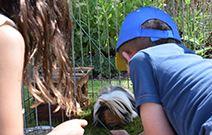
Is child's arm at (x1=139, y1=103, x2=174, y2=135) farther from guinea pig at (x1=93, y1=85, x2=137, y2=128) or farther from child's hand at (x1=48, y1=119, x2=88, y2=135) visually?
guinea pig at (x1=93, y1=85, x2=137, y2=128)

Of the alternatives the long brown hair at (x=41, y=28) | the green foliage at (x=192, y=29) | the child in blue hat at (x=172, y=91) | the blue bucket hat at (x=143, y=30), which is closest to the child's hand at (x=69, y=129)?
the long brown hair at (x=41, y=28)

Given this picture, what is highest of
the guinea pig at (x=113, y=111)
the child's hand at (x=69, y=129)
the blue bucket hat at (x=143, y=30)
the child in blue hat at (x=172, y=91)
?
the blue bucket hat at (x=143, y=30)

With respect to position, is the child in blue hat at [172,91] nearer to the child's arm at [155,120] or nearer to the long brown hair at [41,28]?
the child's arm at [155,120]

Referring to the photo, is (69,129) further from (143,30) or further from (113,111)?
(113,111)

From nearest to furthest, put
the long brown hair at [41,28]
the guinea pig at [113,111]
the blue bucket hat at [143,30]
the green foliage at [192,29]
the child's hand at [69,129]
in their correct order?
1. the long brown hair at [41,28]
2. the child's hand at [69,129]
3. the blue bucket hat at [143,30]
4. the guinea pig at [113,111]
5. the green foliage at [192,29]

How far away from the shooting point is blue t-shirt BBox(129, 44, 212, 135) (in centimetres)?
94

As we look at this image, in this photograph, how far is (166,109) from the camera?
1.03 metres

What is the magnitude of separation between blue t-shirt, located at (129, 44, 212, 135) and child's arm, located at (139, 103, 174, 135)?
23 mm

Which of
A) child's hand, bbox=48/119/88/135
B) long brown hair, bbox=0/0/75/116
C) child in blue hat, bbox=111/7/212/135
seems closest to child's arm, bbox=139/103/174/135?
child in blue hat, bbox=111/7/212/135

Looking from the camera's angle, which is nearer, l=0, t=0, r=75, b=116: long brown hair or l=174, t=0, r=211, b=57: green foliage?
l=0, t=0, r=75, b=116: long brown hair

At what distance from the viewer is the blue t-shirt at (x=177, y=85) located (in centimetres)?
94

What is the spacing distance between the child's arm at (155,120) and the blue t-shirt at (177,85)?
0.07 ft

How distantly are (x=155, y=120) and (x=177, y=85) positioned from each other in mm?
184

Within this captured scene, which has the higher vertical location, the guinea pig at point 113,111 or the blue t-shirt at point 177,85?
the blue t-shirt at point 177,85
